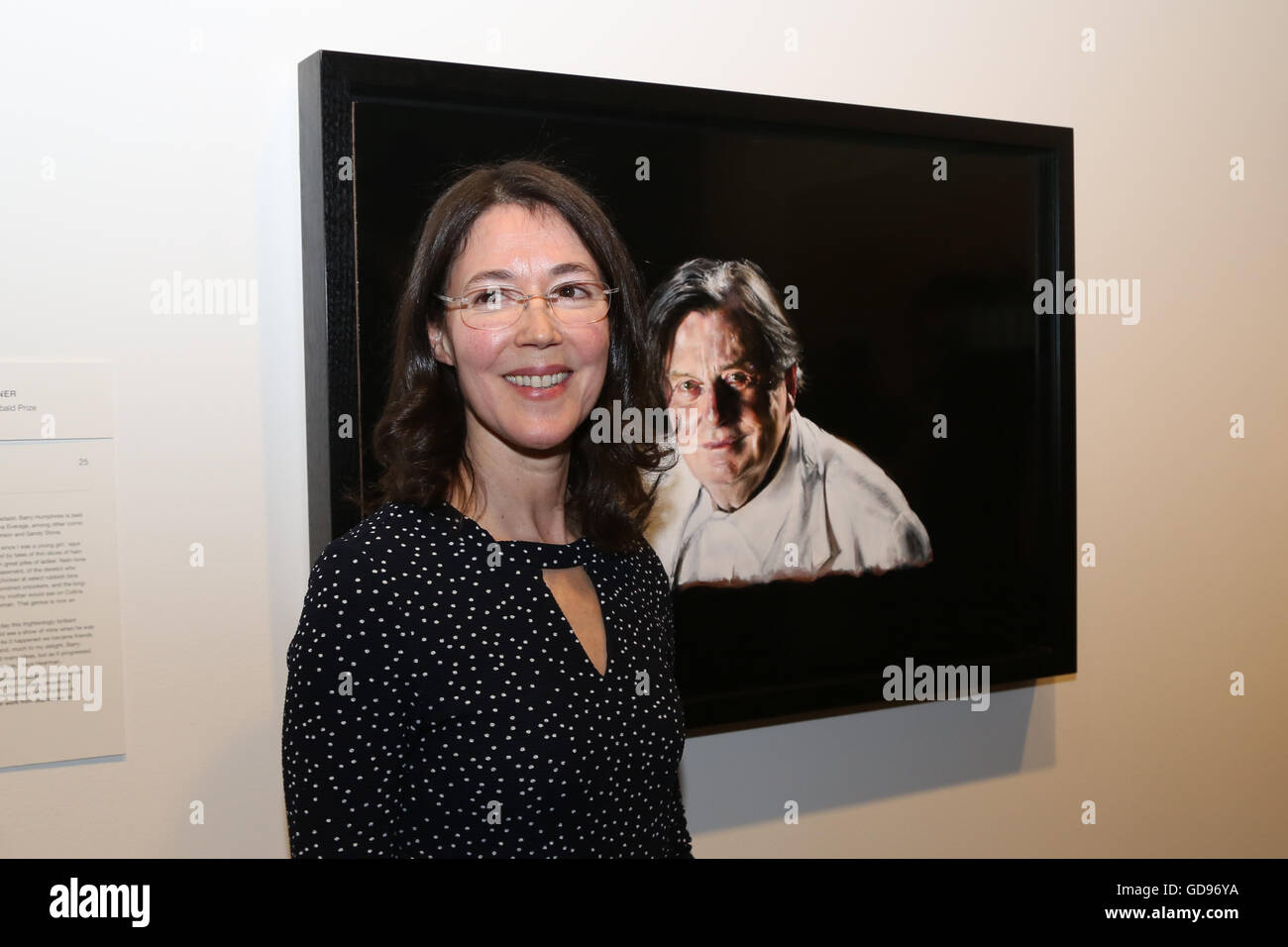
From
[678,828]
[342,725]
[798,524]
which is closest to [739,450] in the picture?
[798,524]

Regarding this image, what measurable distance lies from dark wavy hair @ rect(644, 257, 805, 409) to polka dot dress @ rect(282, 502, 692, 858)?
1.81ft

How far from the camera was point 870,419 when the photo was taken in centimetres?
185

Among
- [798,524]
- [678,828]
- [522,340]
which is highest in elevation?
[522,340]

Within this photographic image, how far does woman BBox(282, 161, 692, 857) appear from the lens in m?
1.01

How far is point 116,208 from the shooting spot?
4.52ft

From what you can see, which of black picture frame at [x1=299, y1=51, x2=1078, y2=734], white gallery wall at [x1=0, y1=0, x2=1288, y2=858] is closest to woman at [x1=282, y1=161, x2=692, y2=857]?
black picture frame at [x1=299, y1=51, x2=1078, y2=734]

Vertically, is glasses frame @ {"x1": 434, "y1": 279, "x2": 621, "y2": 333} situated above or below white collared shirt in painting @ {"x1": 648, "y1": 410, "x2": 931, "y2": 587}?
above

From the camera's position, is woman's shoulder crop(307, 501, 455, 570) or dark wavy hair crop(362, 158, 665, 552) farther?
dark wavy hair crop(362, 158, 665, 552)

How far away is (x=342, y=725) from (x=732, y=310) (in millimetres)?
937

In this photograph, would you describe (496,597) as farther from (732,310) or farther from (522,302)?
(732,310)

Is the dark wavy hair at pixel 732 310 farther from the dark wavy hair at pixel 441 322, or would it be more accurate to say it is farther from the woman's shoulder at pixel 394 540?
the woman's shoulder at pixel 394 540

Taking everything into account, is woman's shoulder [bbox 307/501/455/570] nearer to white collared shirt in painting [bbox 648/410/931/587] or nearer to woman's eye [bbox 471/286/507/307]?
woman's eye [bbox 471/286/507/307]

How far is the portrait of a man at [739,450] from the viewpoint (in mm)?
1688

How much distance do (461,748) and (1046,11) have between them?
1.75 metres
